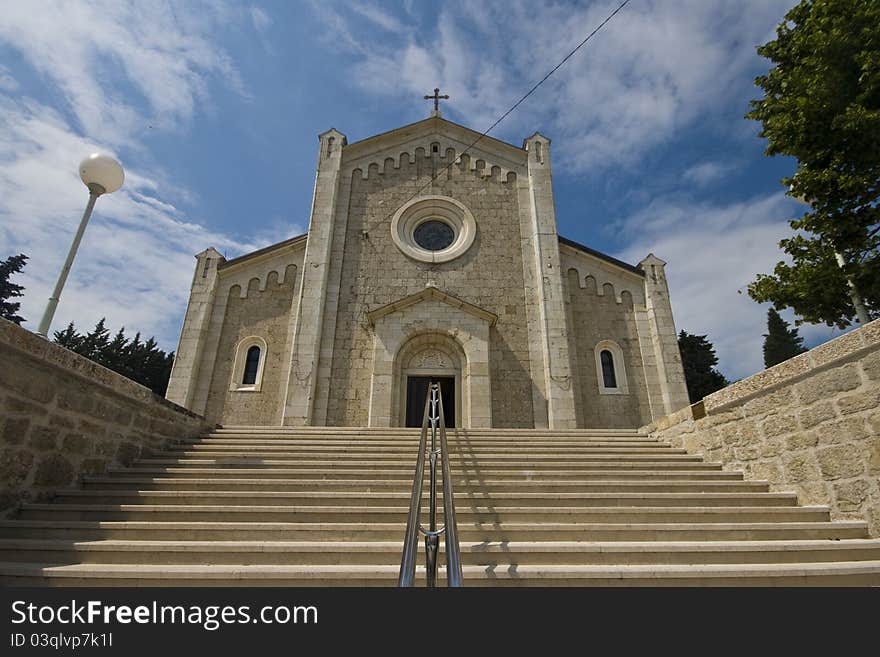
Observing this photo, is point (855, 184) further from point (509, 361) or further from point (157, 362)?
point (157, 362)

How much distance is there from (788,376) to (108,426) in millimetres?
8070

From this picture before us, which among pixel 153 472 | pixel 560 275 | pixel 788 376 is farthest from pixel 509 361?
pixel 153 472

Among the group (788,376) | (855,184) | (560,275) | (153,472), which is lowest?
(153,472)

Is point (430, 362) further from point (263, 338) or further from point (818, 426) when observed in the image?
point (818, 426)

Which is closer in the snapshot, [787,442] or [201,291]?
[787,442]

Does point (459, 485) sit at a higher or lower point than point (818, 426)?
lower

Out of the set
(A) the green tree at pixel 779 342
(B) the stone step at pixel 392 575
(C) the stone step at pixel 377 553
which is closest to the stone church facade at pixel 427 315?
(C) the stone step at pixel 377 553

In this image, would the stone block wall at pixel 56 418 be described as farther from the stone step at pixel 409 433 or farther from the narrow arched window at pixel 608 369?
the narrow arched window at pixel 608 369

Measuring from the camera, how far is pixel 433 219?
536 inches

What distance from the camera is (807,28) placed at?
7.80 meters

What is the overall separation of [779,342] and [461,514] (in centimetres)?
3867

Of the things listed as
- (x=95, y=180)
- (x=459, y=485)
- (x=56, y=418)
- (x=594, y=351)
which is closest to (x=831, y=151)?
(x=594, y=351)
